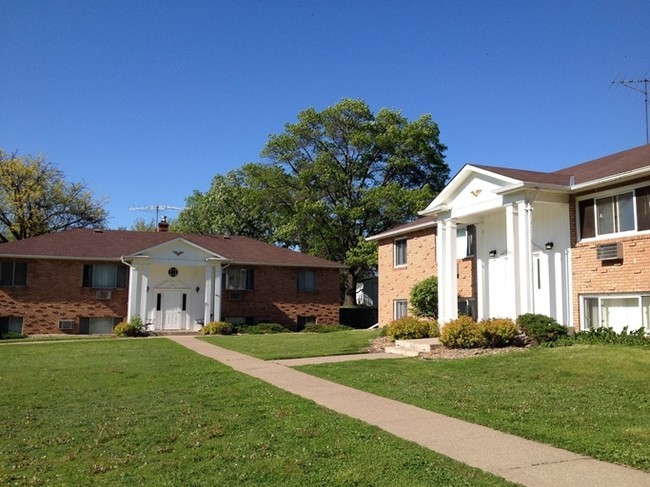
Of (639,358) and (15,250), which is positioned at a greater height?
(15,250)

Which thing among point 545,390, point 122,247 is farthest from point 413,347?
point 122,247

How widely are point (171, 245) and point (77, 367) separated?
590 inches

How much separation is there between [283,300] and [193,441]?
2457 cm

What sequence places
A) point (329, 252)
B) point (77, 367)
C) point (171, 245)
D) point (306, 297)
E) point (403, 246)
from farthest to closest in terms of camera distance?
point (329, 252) < point (306, 297) < point (171, 245) < point (403, 246) < point (77, 367)

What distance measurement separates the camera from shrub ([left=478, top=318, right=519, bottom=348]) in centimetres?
1504

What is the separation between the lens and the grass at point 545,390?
659cm

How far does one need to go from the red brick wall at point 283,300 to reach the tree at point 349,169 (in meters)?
8.03

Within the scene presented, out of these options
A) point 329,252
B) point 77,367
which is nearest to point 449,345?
point 77,367

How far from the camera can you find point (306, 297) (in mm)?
31609

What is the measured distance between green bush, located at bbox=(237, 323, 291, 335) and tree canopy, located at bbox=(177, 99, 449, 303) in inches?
454

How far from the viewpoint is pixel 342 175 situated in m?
41.5

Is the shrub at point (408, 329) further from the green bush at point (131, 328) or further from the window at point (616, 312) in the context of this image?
the green bush at point (131, 328)

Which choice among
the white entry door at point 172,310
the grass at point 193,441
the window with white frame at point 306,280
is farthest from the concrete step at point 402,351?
the window with white frame at point 306,280

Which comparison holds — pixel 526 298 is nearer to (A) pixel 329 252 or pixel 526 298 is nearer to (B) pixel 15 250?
(B) pixel 15 250
